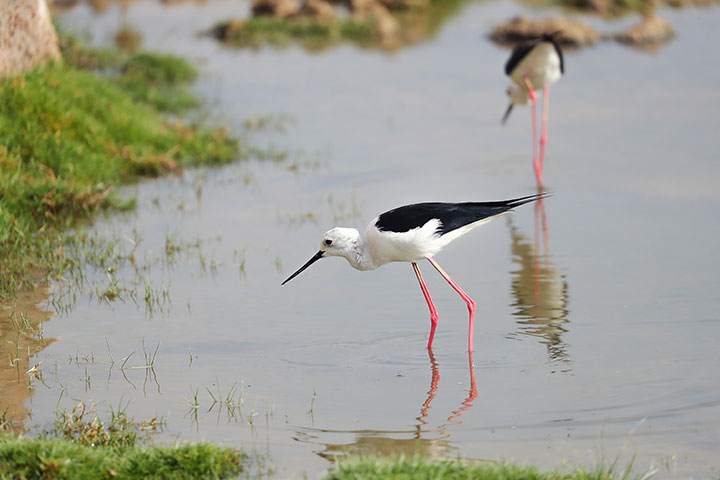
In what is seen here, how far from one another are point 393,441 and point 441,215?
1.62 meters

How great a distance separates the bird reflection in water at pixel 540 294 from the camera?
605cm

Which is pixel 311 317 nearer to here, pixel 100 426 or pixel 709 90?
pixel 100 426

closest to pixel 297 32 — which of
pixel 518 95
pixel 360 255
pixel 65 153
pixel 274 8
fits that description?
pixel 274 8

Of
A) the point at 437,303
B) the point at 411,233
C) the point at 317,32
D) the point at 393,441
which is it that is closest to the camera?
the point at 393,441

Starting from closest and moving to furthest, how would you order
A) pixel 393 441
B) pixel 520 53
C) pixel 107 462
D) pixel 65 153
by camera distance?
pixel 107 462
pixel 393 441
pixel 65 153
pixel 520 53

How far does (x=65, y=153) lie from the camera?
9.30 m

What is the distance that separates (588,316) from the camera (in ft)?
21.0

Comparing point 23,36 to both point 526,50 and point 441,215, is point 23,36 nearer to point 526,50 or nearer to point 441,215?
point 526,50

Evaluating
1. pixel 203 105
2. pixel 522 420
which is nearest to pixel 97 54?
pixel 203 105

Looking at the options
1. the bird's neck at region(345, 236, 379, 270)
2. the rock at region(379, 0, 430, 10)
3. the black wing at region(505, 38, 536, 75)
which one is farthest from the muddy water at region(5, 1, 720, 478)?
the rock at region(379, 0, 430, 10)

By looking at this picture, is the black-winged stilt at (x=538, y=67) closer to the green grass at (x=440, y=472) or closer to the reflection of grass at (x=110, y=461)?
the green grass at (x=440, y=472)

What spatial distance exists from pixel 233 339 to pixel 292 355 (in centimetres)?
46

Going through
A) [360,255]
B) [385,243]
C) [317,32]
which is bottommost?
[360,255]

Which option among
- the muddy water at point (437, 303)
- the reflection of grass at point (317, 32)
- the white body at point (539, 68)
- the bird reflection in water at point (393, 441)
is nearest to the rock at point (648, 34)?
the reflection of grass at point (317, 32)
